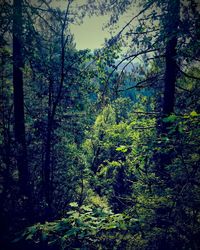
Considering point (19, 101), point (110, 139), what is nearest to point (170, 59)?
point (110, 139)

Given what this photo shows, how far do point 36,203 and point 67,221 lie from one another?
6247 millimetres

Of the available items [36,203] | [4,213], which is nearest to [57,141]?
[36,203]

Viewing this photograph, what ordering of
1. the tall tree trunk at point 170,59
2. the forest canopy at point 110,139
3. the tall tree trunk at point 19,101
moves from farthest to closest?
1. the tall tree trunk at point 19,101
2. the tall tree trunk at point 170,59
3. the forest canopy at point 110,139

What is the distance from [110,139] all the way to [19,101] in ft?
12.5

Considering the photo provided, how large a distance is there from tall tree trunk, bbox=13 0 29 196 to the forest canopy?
0.12 ft

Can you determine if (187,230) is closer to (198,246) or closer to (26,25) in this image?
(198,246)

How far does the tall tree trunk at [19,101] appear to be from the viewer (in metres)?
7.60

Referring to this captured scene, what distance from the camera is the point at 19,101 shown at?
9.45 metres

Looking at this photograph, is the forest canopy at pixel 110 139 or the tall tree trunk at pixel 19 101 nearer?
the forest canopy at pixel 110 139

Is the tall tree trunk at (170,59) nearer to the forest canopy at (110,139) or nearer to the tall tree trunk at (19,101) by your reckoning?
the forest canopy at (110,139)

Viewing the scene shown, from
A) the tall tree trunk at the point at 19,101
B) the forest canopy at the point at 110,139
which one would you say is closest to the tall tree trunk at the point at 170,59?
the forest canopy at the point at 110,139

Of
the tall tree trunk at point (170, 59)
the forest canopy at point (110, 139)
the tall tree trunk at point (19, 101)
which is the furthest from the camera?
the tall tree trunk at point (19, 101)

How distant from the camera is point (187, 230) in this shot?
4059 mm

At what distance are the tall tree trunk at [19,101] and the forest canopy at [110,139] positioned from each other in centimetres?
4
